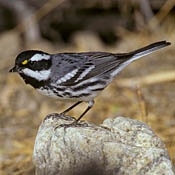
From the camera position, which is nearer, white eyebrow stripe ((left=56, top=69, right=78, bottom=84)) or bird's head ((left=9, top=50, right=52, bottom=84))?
bird's head ((left=9, top=50, right=52, bottom=84))

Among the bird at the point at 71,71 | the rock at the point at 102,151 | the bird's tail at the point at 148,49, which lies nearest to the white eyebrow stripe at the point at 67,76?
the bird at the point at 71,71

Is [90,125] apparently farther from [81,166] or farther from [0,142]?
[0,142]

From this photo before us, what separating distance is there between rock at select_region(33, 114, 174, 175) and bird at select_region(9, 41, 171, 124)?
0.52 meters

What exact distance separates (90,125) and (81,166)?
450 mm

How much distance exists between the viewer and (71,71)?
3.71 m

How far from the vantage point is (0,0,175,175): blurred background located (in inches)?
185

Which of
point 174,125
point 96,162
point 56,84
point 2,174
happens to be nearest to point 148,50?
point 56,84

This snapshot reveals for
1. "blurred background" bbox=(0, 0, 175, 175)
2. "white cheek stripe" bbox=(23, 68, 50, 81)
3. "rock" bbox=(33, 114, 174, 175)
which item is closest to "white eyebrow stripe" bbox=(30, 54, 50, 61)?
"white cheek stripe" bbox=(23, 68, 50, 81)

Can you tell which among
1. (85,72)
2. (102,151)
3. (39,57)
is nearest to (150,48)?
(85,72)

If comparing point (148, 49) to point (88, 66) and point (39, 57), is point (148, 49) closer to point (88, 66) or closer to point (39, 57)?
point (88, 66)

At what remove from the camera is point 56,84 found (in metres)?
3.53

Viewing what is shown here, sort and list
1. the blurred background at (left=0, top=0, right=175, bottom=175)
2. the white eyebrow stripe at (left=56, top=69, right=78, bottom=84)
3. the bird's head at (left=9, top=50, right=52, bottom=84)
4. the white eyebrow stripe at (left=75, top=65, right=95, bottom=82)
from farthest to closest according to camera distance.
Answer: the blurred background at (left=0, top=0, right=175, bottom=175) < the white eyebrow stripe at (left=75, top=65, right=95, bottom=82) < the white eyebrow stripe at (left=56, top=69, right=78, bottom=84) < the bird's head at (left=9, top=50, right=52, bottom=84)

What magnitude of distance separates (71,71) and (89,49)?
3.25 m

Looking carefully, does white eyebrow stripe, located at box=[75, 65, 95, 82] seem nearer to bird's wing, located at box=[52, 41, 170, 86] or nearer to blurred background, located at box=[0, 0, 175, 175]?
bird's wing, located at box=[52, 41, 170, 86]
